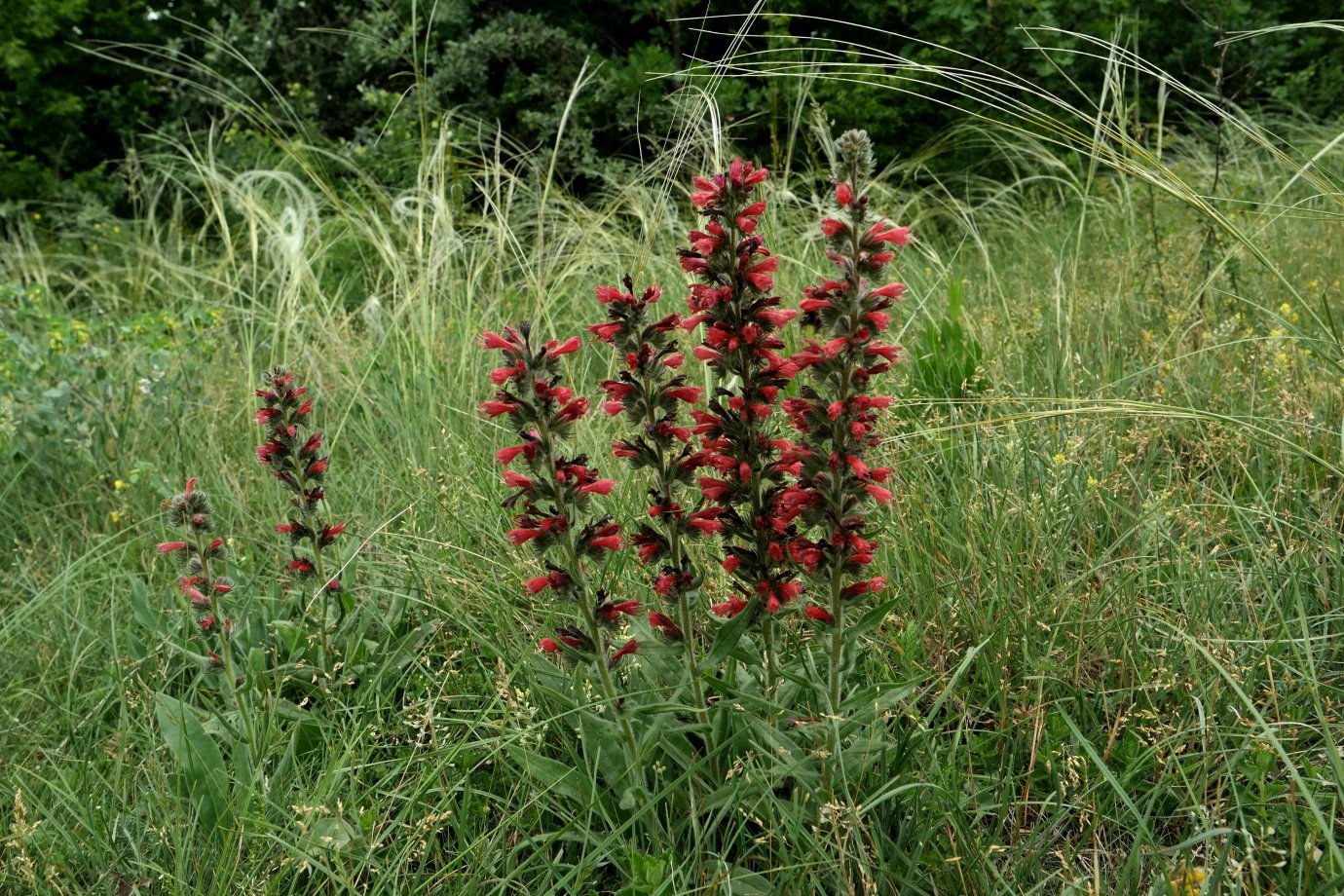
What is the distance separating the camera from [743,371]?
1.69 m

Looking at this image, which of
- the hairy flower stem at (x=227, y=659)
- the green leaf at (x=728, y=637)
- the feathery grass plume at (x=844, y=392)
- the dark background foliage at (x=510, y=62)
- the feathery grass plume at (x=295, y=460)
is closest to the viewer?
the feathery grass plume at (x=844, y=392)

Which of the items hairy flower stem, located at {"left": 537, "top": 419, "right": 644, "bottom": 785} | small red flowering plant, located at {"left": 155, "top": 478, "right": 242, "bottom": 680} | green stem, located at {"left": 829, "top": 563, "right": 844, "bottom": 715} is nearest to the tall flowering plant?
hairy flower stem, located at {"left": 537, "top": 419, "right": 644, "bottom": 785}

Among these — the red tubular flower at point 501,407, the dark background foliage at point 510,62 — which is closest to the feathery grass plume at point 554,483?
the red tubular flower at point 501,407

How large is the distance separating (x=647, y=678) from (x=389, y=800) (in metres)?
0.54

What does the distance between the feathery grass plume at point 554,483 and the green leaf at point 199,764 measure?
68 centimetres

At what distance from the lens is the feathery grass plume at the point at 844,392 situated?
1601mm

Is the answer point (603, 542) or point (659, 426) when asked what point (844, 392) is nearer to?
point (659, 426)

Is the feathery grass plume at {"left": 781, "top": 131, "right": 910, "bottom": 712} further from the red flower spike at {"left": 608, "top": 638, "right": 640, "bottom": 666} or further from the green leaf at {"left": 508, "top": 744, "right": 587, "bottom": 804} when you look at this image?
the green leaf at {"left": 508, "top": 744, "right": 587, "bottom": 804}

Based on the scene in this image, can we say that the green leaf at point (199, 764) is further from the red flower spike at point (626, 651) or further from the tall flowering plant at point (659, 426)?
the tall flowering plant at point (659, 426)

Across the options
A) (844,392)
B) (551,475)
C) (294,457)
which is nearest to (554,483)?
(551,475)

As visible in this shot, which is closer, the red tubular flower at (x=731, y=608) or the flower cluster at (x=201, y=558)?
the red tubular flower at (x=731, y=608)

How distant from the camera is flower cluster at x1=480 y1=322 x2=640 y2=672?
1649 mm

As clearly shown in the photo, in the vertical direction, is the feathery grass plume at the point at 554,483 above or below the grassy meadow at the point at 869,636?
above

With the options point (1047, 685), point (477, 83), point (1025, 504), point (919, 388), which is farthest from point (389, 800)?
point (477, 83)
